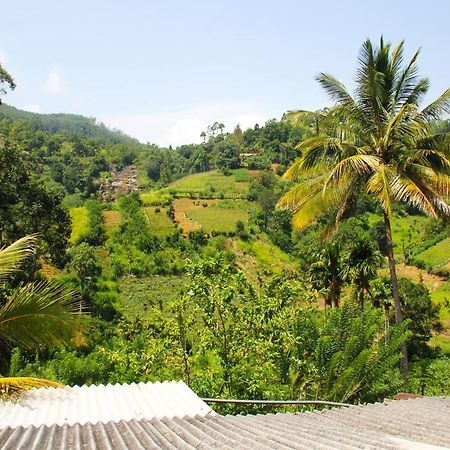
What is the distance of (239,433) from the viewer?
4.43 m

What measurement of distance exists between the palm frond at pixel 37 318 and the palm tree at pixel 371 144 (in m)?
6.79

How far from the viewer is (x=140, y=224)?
6112cm

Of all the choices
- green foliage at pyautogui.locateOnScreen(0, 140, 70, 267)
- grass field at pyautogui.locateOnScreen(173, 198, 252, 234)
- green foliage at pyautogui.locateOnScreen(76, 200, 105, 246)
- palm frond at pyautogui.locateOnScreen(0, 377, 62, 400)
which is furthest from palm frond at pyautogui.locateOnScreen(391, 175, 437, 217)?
grass field at pyautogui.locateOnScreen(173, 198, 252, 234)

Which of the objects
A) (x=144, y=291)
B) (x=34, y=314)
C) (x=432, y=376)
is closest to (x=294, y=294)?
(x=34, y=314)

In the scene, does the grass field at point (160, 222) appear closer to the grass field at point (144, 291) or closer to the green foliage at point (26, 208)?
the grass field at point (144, 291)

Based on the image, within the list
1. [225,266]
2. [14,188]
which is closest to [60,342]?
[225,266]

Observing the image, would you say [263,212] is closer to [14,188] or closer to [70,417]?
[14,188]

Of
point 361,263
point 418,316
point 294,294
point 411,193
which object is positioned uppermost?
point 411,193

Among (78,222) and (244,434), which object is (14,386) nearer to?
(244,434)

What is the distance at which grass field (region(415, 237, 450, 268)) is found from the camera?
5891cm

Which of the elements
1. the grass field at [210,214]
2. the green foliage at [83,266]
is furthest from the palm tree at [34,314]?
the grass field at [210,214]

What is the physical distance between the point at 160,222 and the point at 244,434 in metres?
60.3

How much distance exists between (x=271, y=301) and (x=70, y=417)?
589 centimetres

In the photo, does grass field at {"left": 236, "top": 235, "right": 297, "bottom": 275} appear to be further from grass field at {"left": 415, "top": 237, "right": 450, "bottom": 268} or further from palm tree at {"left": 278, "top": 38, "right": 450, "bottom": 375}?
palm tree at {"left": 278, "top": 38, "right": 450, "bottom": 375}
